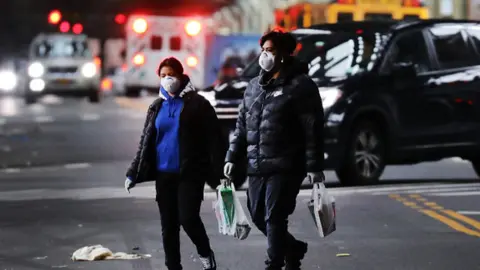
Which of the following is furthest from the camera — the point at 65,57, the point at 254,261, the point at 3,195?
the point at 65,57

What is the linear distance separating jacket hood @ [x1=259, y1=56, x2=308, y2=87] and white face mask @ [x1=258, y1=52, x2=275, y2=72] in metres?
0.06

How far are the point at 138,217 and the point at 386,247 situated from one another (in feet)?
10.2

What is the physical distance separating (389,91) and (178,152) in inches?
302

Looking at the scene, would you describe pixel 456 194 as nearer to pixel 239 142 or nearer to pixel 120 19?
pixel 239 142

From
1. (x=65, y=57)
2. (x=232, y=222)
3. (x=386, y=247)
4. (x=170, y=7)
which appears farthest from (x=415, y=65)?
(x=65, y=57)

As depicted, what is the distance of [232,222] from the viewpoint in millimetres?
9570

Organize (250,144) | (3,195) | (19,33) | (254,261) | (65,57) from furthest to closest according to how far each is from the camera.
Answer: (19,33) < (65,57) < (3,195) < (254,261) < (250,144)

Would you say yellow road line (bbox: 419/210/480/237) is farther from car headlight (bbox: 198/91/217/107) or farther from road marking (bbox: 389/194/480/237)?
car headlight (bbox: 198/91/217/107)

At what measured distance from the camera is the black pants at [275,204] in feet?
30.2

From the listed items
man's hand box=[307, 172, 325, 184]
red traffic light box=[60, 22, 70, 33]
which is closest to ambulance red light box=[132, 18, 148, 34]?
red traffic light box=[60, 22, 70, 33]

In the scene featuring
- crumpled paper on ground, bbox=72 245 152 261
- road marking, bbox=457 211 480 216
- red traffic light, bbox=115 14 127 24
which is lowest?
road marking, bbox=457 211 480 216

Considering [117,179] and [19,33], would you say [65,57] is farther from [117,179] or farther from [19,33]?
[19,33]

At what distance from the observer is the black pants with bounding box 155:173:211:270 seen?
934 cm

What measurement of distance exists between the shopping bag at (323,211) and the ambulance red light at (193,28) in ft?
103
